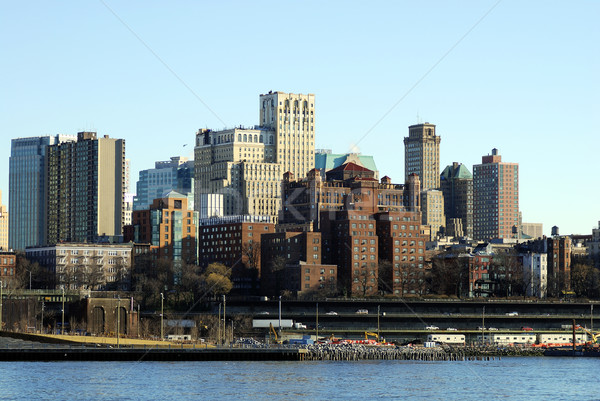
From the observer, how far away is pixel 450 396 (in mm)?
139875

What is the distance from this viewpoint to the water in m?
137

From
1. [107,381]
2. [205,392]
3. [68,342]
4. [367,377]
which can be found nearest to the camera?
[205,392]

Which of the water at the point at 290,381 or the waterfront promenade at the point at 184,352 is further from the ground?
the waterfront promenade at the point at 184,352

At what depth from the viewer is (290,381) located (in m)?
149

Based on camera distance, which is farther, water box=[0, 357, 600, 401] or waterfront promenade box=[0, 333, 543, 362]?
waterfront promenade box=[0, 333, 543, 362]

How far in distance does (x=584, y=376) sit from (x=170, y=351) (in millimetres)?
56365

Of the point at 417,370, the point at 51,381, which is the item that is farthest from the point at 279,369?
the point at 51,381

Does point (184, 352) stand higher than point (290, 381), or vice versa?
point (184, 352)

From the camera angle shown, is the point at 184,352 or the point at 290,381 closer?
the point at 290,381

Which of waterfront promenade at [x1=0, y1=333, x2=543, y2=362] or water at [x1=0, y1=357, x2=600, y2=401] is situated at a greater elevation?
waterfront promenade at [x1=0, y1=333, x2=543, y2=362]

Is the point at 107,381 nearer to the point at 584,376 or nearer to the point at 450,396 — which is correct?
the point at 450,396

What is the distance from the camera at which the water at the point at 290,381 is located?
448 feet

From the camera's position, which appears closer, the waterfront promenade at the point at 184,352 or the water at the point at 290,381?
the water at the point at 290,381

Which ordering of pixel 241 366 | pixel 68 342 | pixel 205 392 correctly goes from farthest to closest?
pixel 68 342 < pixel 241 366 < pixel 205 392
